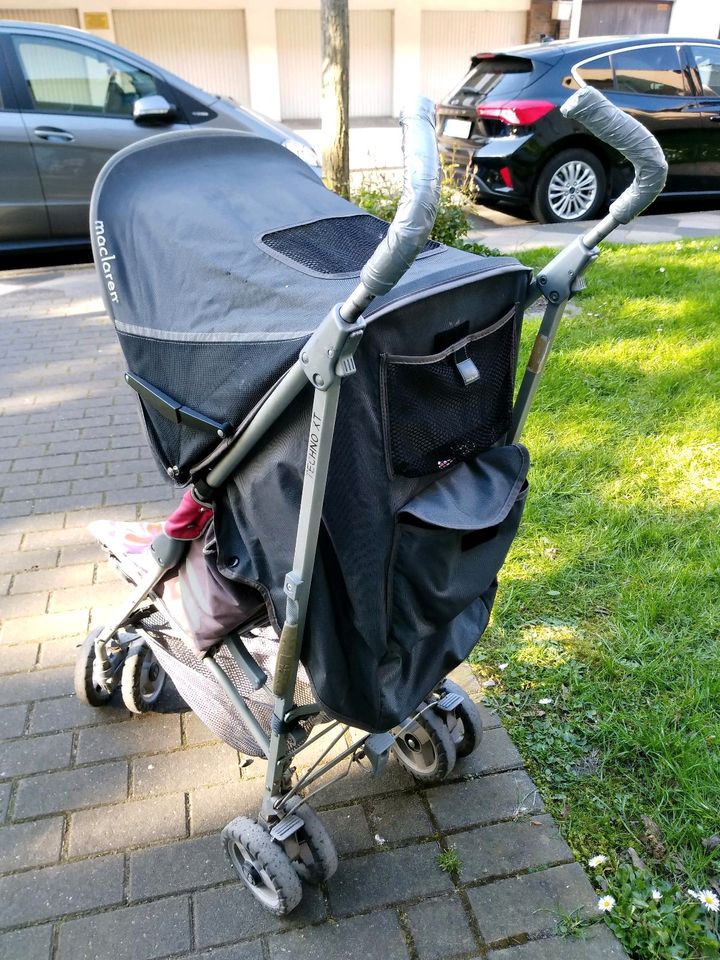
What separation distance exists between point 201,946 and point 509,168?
7980 mm

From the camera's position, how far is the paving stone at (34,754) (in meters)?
2.68

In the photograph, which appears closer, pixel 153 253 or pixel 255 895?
pixel 153 253

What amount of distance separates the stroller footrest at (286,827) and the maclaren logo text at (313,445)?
3.59ft

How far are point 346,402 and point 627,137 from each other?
81cm

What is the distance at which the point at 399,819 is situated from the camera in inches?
99.7

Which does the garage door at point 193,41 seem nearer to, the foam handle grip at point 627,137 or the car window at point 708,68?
the car window at point 708,68

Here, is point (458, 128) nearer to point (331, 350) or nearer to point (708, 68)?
point (708, 68)

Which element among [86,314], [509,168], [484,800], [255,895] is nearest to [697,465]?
[484,800]

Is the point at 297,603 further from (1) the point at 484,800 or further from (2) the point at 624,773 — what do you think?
(2) the point at 624,773

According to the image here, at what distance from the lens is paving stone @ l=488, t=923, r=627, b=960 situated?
7.04 ft

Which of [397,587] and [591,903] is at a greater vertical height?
[397,587]

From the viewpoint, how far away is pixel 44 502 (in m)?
4.17

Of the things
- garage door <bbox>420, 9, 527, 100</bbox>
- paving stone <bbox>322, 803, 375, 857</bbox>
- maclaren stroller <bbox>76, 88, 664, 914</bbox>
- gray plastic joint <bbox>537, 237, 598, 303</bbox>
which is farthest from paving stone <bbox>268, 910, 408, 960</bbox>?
garage door <bbox>420, 9, 527, 100</bbox>

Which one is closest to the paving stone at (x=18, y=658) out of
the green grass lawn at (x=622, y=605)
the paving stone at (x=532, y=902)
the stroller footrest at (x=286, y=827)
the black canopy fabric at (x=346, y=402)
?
the stroller footrest at (x=286, y=827)
